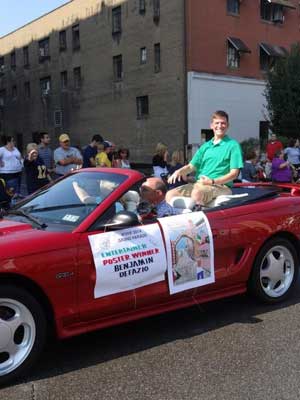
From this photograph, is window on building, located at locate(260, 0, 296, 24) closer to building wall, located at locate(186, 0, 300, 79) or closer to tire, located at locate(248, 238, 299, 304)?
building wall, located at locate(186, 0, 300, 79)

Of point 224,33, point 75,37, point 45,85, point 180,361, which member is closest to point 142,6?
point 224,33

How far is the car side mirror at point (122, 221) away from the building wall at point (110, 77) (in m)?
24.4

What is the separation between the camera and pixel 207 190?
16.7 feet

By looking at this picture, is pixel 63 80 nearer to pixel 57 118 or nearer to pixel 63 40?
pixel 63 40

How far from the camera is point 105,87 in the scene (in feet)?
112

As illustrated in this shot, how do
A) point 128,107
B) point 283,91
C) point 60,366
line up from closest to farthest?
point 60,366
point 283,91
point 128,107

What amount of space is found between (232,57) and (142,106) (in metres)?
6.00

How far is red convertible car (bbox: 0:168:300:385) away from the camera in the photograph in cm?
351

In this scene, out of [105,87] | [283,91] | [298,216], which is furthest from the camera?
[105,87]

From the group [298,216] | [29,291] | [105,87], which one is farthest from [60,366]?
[105,87]

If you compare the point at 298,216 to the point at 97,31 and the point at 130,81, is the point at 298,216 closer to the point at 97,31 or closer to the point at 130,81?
the point at 130,81

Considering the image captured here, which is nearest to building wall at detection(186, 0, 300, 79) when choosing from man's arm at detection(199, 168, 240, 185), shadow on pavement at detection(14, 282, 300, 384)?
man's arm at detection(199, 168, 240, 185)

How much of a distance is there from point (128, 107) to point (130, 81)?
62.2 inches

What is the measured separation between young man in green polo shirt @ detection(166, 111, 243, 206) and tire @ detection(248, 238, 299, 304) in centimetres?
73
